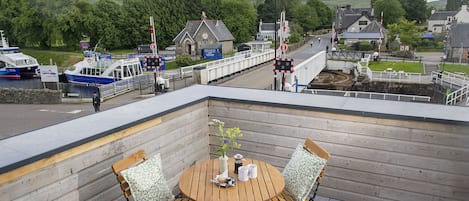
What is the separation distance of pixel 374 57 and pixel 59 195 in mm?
28015

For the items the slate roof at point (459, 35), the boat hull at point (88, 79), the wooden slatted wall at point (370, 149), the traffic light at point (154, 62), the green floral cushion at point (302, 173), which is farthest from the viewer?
the slate roof at point (459, 35)

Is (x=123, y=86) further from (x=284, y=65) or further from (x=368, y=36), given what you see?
(x=368, y=36)

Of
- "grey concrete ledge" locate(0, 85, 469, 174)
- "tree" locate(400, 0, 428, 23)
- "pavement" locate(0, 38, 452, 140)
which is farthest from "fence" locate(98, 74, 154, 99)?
"tree" locate(400, 0, 428, 23)

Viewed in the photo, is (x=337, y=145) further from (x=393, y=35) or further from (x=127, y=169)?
(x=393, y=35)

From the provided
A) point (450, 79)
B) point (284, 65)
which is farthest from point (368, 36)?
point (284, 65)

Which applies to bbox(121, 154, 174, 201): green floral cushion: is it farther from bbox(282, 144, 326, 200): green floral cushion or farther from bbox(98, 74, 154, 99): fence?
bbox(98, 74, 154, 99): fence

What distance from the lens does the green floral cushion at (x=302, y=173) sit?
2.60m

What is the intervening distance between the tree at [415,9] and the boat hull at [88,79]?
53.0 m

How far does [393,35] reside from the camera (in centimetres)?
3525

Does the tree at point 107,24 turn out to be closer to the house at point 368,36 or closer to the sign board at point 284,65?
the house at point 368,36

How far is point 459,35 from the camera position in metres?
29.2

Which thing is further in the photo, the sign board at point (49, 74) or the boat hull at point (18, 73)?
the boat hull at point (18, 73)

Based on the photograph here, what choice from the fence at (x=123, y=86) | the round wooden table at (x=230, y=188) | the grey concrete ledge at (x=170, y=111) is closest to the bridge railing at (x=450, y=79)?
the fence at (x=123, y=86)

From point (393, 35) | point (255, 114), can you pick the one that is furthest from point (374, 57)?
point (255, 114)
